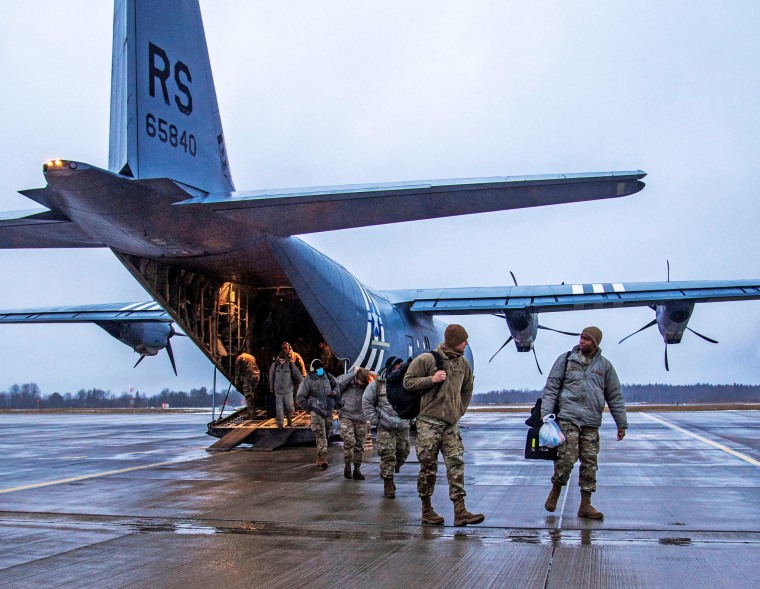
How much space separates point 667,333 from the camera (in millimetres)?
19938

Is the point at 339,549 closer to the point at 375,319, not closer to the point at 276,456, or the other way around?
the point at 276,456

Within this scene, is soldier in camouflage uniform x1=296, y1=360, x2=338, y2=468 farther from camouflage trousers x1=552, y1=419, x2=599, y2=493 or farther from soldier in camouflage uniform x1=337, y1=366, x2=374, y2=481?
camouflage trousers x1=552, y1=419, x2=599, y2=493

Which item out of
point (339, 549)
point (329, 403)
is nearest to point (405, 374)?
point (339, 549)

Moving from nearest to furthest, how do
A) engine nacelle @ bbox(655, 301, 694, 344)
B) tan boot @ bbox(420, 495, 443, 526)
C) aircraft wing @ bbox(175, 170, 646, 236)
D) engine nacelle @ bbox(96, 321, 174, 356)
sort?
1. tan boot @ bbox(420, 495, 443, 526)
2. aircraft wing @ bbox(175, 170, 646, 236)
3. engine nacelle @ bbox(655, 301, 694, 344)
4. engine nacelle @ bbox(96, 321, 174, 356)

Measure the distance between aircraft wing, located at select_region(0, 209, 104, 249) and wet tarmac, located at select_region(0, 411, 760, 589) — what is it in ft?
10.8

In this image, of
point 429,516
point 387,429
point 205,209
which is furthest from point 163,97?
point 429,516

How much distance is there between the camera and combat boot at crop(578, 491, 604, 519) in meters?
6.59

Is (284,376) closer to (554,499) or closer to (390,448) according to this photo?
(390,448)

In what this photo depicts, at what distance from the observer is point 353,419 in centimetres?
1009

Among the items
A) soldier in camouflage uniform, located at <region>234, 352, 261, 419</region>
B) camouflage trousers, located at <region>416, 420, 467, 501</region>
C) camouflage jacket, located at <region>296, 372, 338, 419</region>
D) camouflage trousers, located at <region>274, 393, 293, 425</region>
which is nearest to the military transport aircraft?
soldier in camouflage uniform, located at <region>234, 352, 261, 419</region>

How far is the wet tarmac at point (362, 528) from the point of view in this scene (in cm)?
476

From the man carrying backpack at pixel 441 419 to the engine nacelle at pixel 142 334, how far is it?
14.5m

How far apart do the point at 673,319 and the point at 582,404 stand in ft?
45.5

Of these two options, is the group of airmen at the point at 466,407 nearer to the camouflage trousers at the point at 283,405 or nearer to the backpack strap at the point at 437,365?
the backpack strap at the point at 437,365
